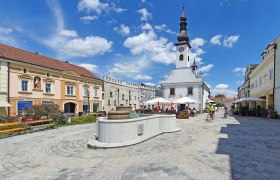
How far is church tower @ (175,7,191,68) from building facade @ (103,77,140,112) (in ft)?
53.9

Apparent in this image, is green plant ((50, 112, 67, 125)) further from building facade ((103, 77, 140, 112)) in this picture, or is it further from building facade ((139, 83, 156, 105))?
building facade ((139, 83, 156, 105))

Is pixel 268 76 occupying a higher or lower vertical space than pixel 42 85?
higher

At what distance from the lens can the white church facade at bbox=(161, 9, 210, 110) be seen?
3347 cm

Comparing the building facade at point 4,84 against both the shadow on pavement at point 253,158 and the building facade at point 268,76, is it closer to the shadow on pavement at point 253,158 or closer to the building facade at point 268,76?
the shadow on pavement at point 253,158

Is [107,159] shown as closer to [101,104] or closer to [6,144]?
[6,144]

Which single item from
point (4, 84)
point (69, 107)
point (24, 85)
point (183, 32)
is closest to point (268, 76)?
point (183, 32)

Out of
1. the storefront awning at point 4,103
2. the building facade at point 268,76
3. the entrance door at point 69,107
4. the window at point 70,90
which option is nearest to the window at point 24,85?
the storefront awning at point 4,103

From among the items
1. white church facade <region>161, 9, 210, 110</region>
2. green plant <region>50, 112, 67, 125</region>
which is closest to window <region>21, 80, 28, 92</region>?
green plant <region>50, 112, 67, 125</region>

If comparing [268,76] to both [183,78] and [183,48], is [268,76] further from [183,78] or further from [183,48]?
[183,48]

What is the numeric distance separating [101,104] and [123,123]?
30.0 metres

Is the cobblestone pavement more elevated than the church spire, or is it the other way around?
the church spire

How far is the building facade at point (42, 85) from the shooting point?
20.1 metres

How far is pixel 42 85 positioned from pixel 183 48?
88.9ft

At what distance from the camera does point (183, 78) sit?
34656 millimetres
